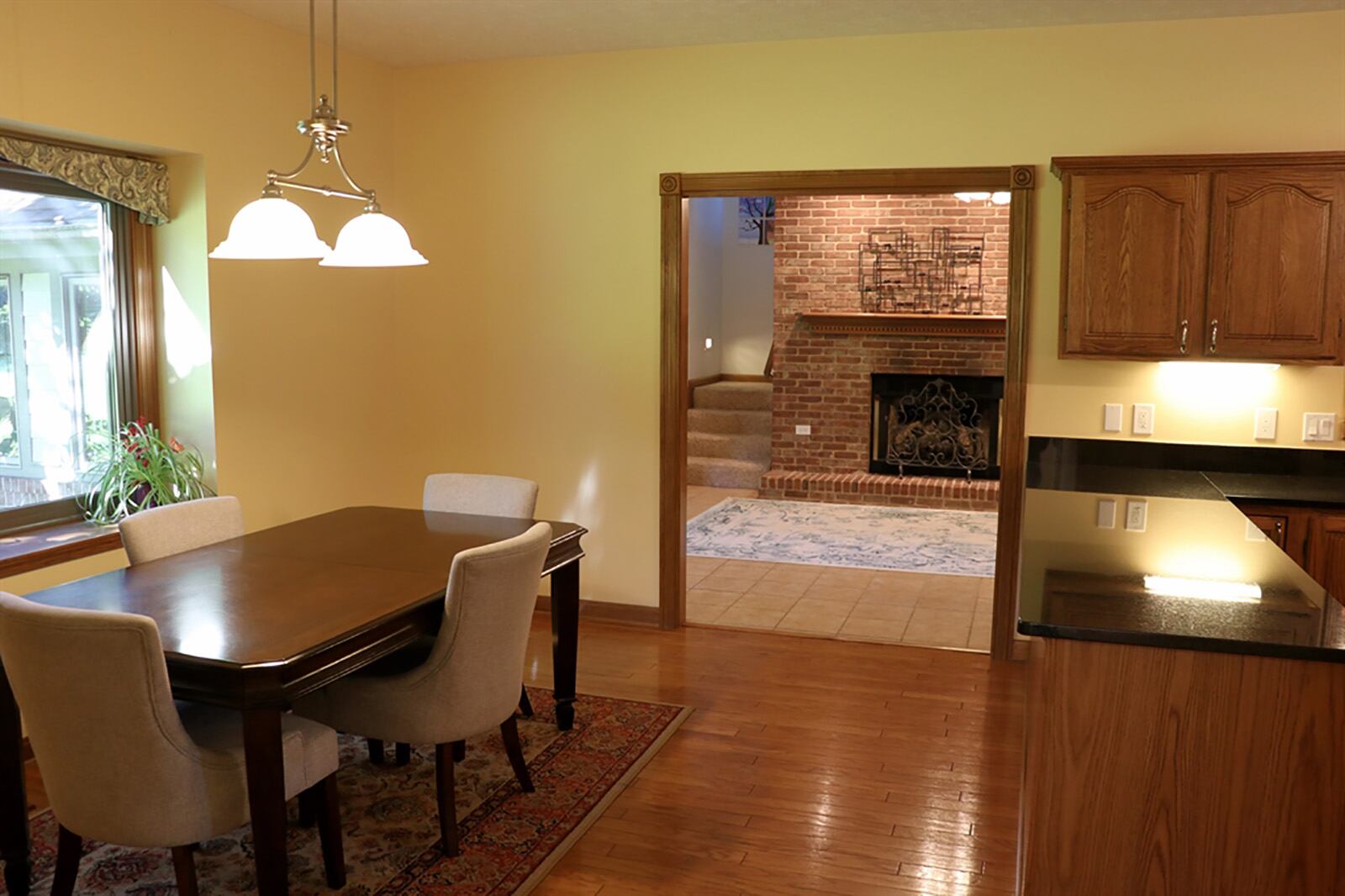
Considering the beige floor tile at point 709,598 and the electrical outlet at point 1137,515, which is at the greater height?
the electrical outlet at point 1137,515

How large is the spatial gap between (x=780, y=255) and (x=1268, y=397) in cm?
504

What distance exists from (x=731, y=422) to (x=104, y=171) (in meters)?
6.23

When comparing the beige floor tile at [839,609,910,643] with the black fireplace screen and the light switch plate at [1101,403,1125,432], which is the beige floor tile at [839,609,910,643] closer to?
the light switch plate at [1101,403,1125,432]

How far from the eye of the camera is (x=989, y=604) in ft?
18.6

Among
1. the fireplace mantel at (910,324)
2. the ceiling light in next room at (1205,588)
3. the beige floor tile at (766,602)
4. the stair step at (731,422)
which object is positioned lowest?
the beige floor tile at (766,602)

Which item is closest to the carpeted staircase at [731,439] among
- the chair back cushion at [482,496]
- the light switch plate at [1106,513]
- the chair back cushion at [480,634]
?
the chair back cushion at [482,496]

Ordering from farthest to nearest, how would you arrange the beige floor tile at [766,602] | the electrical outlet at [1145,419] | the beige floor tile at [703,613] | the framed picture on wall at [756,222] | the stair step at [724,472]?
the framed picture on wall at [756,222]
the stair step at [724,472]
the beige floor tile at [766,602]
the beige floor tile at [703,613]
the electrical outlet at [1145,419]

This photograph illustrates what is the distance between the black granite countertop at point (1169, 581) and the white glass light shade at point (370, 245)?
177 centimetres

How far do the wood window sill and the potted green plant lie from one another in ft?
0.30

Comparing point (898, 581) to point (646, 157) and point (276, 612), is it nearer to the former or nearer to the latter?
point (646, 157)

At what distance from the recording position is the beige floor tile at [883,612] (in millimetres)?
5383

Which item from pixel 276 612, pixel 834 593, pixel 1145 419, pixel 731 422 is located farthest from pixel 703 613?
pixel 731 422

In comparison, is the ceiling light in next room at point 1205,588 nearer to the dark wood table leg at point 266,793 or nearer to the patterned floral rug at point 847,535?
the dark wood table leg at point 266,793

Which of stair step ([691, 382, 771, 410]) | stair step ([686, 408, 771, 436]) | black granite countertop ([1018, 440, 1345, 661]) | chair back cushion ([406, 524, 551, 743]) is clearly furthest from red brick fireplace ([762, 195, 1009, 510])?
chair back cushion ([406, 524, 551, 743])
